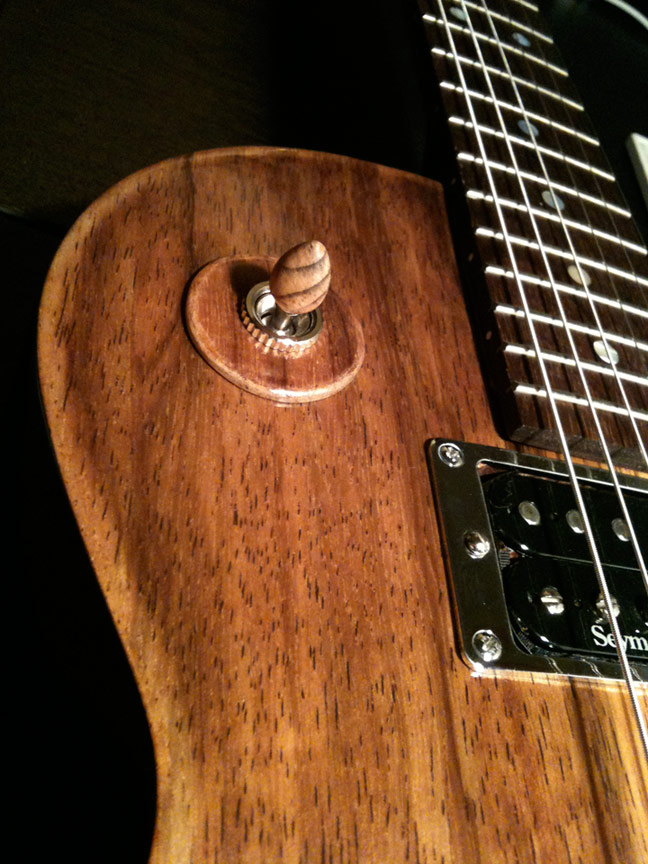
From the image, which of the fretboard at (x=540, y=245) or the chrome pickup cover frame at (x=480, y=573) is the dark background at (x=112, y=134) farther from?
the chrome pickup cover frame at (x=480, y=573)

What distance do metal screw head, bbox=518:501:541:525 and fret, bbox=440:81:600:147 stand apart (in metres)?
0.48

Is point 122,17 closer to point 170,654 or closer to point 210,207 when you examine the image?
point 210,207

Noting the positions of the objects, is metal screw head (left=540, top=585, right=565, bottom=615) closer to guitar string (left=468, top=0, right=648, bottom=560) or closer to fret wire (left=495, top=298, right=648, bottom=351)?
guitar string (left=468, top=0, right=648, bottom=560)

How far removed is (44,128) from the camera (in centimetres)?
76

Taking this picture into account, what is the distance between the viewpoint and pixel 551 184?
73 cm

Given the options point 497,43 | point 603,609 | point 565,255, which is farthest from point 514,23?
point 603,609

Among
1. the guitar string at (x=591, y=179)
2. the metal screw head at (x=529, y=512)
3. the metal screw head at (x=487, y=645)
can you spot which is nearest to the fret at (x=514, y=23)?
the guitar string at (x=591, y=179)

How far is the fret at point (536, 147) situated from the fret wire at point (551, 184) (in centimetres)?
5

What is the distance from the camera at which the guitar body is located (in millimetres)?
319

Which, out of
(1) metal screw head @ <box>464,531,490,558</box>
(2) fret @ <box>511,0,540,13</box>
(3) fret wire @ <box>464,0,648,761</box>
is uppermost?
(2) fret @ <box>511,0,540,13</box>

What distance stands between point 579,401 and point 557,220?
0.78ft

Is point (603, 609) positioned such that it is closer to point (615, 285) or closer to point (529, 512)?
point (529, 512)

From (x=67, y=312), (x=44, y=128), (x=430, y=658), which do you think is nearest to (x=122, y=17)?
(x=44, y=128)

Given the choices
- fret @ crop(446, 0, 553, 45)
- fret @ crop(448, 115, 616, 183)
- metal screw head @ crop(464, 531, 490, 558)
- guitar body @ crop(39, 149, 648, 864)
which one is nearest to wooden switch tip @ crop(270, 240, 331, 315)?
guitar body @ crop(39, 149, 648, 864)
